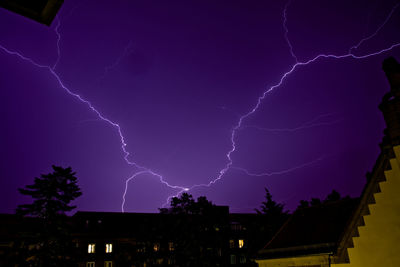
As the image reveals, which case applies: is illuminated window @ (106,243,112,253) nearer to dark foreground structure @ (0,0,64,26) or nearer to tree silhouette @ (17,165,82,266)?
tree silhouette @ (17,165,82,266)

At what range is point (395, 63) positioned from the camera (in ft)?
39.8

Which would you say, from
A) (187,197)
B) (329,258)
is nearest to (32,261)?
(187,197)

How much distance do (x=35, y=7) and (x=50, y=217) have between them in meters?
29.9

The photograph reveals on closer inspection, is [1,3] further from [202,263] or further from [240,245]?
[240,245]

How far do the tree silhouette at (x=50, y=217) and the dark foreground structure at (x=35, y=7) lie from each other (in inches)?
1148

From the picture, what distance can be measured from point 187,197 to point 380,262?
27242 mm

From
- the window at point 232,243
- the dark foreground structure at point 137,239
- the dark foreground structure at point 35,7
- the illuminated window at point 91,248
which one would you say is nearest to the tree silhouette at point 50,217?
the dark foreground structure at point 137,239

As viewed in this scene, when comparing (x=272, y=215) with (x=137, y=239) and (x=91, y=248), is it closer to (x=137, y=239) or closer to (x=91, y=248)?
(x=137, y=239)

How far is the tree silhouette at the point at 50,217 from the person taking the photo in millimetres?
26047

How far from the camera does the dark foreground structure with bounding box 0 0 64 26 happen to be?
2008 mm

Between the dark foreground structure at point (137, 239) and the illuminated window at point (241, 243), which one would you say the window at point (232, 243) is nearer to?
the illuminated window at point (241, 243)

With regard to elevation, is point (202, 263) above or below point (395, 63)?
below

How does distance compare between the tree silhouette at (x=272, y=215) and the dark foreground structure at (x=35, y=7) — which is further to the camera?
the tree silhouette at (x=272, y=215)

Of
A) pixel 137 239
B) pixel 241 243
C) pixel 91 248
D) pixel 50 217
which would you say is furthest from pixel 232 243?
pixel 50 217
